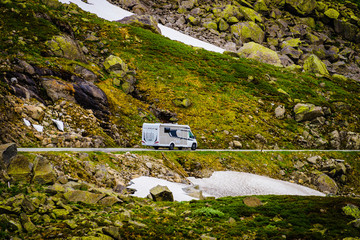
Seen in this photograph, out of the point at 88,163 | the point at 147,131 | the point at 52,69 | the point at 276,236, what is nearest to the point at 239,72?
the point at 147,131

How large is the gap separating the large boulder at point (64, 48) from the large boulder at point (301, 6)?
105m

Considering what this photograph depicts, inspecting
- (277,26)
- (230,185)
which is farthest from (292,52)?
(230,185)

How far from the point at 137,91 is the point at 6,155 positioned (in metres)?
33.0

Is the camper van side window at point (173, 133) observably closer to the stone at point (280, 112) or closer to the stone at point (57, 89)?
the stone at point (57, 89)

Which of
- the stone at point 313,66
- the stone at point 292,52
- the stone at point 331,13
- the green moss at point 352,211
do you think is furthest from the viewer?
the stone at point 331,13

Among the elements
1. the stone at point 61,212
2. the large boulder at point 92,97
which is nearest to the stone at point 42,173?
the stone at point 61,212

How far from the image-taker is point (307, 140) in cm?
4731

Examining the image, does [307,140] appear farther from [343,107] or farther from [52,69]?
[52,69]

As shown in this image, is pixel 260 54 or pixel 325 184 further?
pixel 260 54

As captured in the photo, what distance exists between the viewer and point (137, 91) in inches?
1780

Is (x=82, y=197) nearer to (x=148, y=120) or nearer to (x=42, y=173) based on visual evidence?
(x=42, y=173)

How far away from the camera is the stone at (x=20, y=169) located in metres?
12.6

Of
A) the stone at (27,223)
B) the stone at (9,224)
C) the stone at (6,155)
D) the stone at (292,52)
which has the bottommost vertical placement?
the stone at (292,52)

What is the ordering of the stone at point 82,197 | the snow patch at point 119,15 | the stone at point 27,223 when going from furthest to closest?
the snow patch at point 119,15, the stone at point 82,197, the stone at point 27,223
